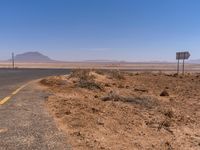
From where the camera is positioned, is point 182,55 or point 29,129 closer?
point 29,129

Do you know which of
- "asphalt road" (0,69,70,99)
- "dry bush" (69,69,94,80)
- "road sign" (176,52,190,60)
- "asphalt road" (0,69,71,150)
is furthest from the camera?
Result: "road sign" (176,52,190,60)

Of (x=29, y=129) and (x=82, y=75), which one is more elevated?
(x=82, y=75)

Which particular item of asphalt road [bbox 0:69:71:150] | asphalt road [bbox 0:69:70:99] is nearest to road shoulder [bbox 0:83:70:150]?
asphalt road [bbox 0:69:71:150]

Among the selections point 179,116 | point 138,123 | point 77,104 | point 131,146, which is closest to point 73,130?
point 131,146

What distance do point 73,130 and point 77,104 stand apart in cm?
383

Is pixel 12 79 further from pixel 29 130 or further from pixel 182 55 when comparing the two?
pixel 182 55

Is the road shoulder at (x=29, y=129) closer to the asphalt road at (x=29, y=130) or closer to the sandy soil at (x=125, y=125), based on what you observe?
the asphalt road at (x=29, y=130)

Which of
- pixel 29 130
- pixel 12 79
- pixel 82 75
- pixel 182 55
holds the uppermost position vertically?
pixel 182 55

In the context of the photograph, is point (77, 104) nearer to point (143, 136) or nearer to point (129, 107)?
point (129, 107)

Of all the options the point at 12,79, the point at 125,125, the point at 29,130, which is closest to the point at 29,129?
the point at 29,130

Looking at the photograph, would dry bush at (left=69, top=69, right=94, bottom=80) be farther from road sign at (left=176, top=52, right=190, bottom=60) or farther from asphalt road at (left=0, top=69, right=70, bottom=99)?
road sign at (left=176, top=52, right=190, bottom=60)

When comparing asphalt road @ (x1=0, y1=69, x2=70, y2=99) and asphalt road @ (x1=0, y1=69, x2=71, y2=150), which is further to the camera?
asphalt road @ (x1=0, y1=69, x2=70, y2=99)

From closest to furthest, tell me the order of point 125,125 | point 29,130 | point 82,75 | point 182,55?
point 29,130, point 125,125, point 82,75, point 182,55

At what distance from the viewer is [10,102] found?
10.7 m
